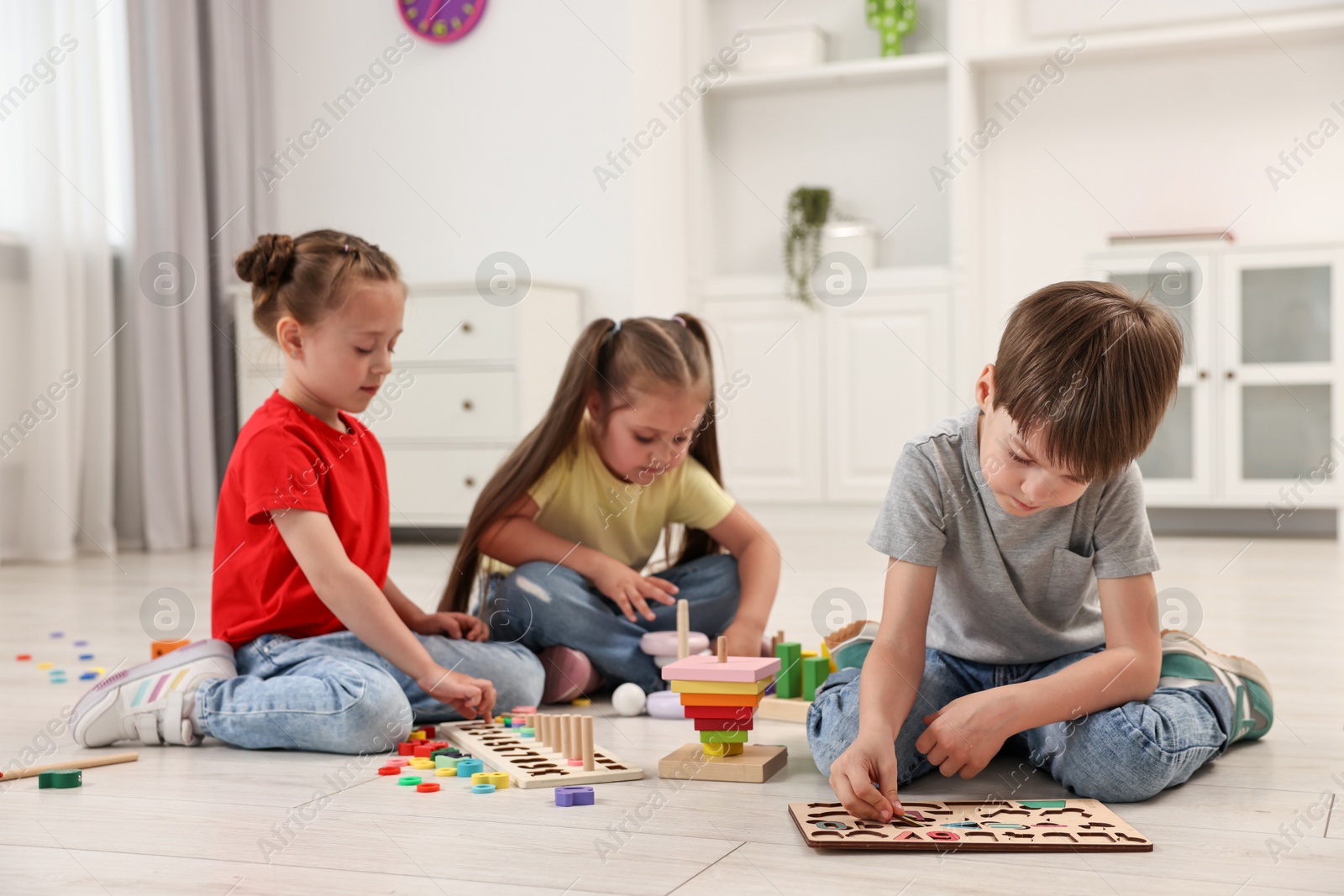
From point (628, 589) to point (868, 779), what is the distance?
2.01 feet

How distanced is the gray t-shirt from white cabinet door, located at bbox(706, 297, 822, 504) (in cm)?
259

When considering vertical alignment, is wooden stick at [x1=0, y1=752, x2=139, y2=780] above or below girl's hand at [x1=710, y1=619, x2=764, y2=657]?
below

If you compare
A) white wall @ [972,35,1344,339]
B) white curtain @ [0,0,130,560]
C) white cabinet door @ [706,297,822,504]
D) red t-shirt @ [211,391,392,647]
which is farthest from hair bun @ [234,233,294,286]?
white wall @ [972,35,1344,339]

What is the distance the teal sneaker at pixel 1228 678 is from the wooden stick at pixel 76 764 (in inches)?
37.7

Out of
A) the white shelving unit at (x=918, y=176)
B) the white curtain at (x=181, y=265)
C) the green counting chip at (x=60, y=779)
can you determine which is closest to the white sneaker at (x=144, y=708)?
the green counting chip at (x=60, y=779)

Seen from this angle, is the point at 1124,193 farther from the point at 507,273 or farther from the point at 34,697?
the point at 34,697

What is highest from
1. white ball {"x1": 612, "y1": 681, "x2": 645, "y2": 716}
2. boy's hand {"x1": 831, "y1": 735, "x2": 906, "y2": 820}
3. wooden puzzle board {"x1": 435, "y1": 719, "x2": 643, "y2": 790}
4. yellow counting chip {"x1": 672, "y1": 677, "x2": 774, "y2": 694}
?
yellow counting chip {"x1": 672, "y1": 677, "x2": 774, "y2": 694}

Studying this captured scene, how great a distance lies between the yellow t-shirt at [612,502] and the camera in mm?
1577

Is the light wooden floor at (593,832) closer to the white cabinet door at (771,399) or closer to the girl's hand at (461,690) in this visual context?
the girl's hand at (461,690)

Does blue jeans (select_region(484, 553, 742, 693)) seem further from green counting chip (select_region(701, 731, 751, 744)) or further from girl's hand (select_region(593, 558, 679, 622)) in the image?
green counting chip (select_region(701, 731, 751, 744))

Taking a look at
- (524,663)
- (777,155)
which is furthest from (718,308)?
(524,663)

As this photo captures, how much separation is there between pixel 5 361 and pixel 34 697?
175cm

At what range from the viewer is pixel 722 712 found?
43.7 inches

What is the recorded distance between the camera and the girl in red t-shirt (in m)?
1.23
